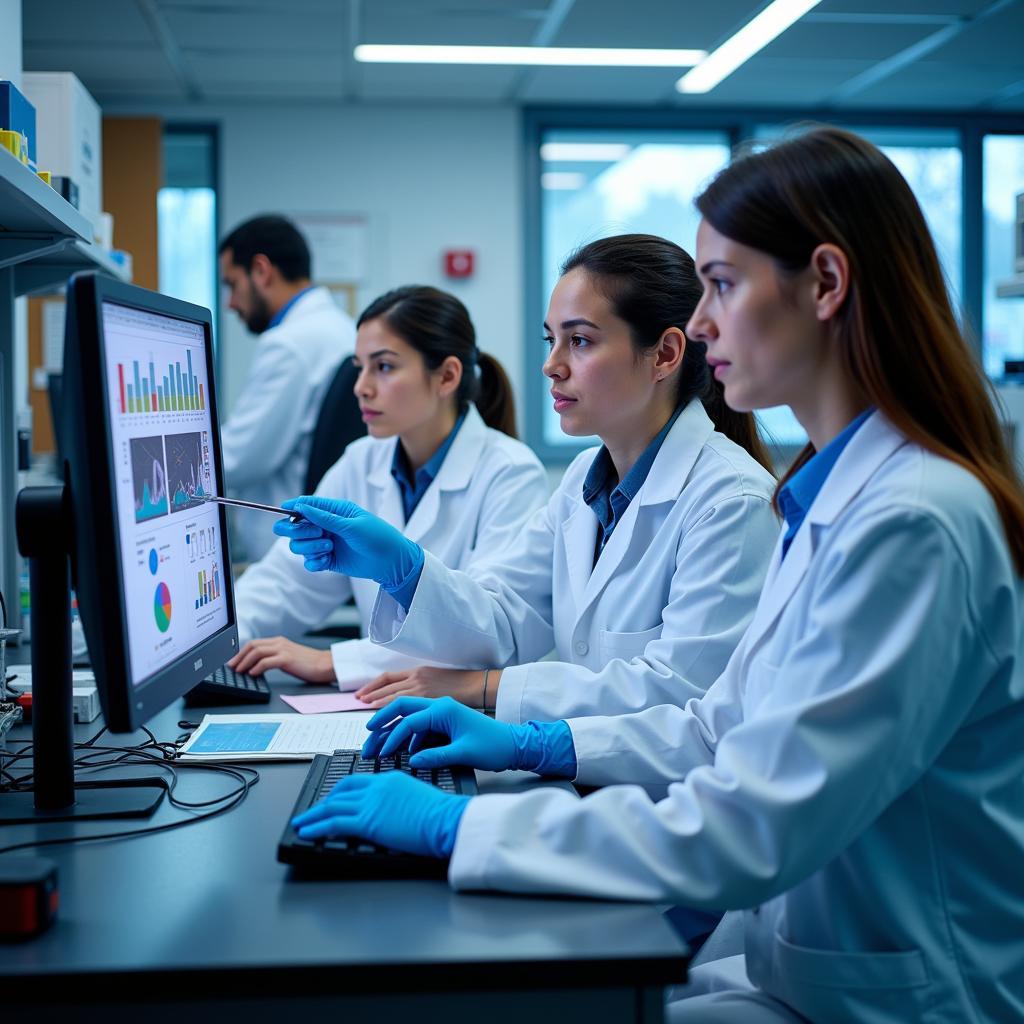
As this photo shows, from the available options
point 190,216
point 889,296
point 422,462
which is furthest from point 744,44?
point 889,296

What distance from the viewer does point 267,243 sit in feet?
11.1

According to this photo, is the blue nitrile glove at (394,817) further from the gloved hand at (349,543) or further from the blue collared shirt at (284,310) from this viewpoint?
the blue collared shirt at (284,310)

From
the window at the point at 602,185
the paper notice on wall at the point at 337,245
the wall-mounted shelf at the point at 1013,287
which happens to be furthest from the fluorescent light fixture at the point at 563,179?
the wall-mounted shelf at the point at 1013,287

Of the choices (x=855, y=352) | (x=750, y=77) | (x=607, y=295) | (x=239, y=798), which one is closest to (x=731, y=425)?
(x=607, y=295)

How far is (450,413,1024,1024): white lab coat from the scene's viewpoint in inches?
29.8

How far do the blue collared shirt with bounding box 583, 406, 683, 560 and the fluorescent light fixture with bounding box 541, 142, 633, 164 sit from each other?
3.48 metres

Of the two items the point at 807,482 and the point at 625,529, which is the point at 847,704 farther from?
the point at 625,529

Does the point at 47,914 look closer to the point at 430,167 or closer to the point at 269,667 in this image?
the point at 269,667

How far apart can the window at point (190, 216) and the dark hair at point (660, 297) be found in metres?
3.42

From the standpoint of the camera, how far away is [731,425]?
4.97 ft

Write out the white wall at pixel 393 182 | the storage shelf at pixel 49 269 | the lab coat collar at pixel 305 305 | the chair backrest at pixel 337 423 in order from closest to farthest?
the storage shelf at pixel 49 269, the chair backrest at pixel 337 423, the lab coat collar at pixel 305 305, the white wall at pixel 393 182

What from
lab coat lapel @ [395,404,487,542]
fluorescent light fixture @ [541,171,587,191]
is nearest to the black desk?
lab coat lapel @ [395,404,487,542]

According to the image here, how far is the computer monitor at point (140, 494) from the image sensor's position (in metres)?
0.80

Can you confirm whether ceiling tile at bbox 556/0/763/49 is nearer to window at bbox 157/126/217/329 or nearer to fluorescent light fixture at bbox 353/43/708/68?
fluorescent light fixture at bbox 353/43/708/68
